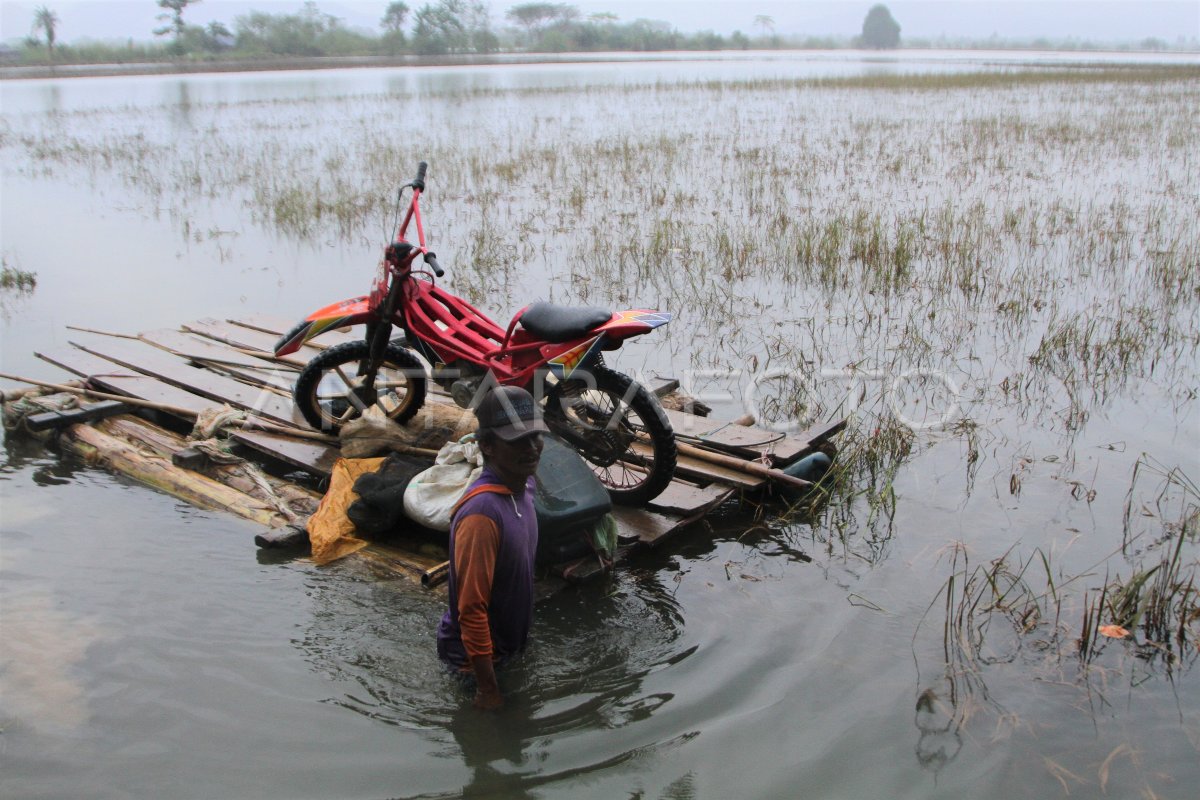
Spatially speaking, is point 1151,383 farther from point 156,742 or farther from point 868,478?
point 156,742

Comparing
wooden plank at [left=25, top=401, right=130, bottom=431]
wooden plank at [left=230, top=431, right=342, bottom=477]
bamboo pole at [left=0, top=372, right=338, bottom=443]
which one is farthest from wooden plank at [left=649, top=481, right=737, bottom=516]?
wooden plank at [left=25, top=401, right=130, bottom=431]

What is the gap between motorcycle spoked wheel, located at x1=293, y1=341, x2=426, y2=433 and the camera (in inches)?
201

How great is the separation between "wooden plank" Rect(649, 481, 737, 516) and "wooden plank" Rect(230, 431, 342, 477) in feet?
5.64

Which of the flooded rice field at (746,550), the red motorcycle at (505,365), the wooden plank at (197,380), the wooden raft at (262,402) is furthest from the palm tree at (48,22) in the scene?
the red motorcycle at (505,365)

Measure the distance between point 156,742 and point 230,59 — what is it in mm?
53066

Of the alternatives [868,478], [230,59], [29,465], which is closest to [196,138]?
[29,465]

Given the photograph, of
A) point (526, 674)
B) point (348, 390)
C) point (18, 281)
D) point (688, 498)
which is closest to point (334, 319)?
point (348, 390)

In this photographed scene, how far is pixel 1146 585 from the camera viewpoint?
4.04 metres

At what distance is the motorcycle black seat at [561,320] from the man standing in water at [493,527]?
1.36 metres

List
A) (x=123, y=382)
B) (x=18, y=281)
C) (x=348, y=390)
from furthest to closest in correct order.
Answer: (x=18, y=281) → (x=123, y=382) → (x=348, y=390)

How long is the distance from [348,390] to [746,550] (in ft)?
7.84

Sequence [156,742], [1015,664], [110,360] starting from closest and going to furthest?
[156,742] < [1015,664] < [110,360]

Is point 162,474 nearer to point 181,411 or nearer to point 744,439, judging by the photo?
point 181,411

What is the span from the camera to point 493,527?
2.80 metres
